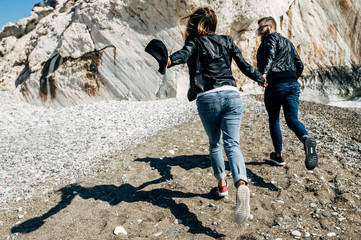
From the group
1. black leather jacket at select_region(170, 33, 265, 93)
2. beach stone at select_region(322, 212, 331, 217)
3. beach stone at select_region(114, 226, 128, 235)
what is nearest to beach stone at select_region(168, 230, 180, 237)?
beach stone at select_region(114, 226, 128, 235)

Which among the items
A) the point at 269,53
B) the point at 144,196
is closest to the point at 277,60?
the point at 269,53

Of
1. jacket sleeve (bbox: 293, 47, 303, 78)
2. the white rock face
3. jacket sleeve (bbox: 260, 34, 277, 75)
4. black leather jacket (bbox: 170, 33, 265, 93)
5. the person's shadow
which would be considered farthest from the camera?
the white rock face

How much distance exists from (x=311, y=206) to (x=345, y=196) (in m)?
0.54

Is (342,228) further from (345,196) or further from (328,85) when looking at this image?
(328,85)

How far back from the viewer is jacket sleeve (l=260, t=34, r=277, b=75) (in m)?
4.03

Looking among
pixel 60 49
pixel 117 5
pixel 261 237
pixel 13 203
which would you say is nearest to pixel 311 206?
pixel 261 237

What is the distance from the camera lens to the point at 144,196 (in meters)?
3.98

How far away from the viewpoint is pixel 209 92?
303 cm

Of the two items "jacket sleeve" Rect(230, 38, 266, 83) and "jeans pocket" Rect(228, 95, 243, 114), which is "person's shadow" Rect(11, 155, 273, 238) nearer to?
"jeans pocket" Rect(228, 95, 243, 114)

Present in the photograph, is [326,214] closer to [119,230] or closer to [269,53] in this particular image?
[269,53]

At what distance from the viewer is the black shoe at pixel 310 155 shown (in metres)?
3.62

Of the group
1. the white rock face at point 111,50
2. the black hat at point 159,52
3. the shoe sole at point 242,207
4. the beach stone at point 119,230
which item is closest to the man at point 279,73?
the shoe sole at point 242,207

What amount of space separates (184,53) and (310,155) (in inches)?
84.7

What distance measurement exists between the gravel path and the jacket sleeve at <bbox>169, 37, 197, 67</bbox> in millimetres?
3041
